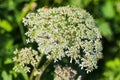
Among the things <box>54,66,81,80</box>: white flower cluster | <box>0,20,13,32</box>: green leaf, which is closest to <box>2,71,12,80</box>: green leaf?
<box>54,66,81,80</box>: white flower cluster

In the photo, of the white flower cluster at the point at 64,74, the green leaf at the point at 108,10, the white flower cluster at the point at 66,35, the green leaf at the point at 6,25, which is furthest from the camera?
the green leaf at the point at 108,10

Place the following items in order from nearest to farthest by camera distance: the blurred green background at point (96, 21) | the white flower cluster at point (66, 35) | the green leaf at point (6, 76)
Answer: the white flower cluster at point (66, 35)
the green leaf at point (6, 76)
the blurred green background at point (96, 21)

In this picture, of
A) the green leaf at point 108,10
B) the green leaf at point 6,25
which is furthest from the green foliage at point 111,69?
the green leaf at point 6,25

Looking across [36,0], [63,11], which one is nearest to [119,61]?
[36,0]

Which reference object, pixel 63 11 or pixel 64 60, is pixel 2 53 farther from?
pixel 63 11

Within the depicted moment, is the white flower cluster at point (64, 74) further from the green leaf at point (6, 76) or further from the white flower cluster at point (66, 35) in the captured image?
the green leaf at point (6, 76)

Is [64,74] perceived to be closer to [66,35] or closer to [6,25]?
[66,35]
